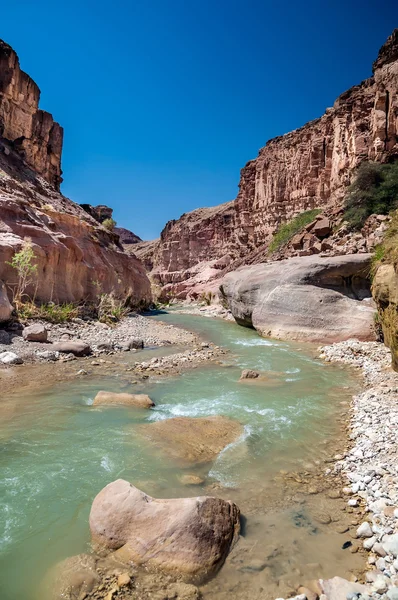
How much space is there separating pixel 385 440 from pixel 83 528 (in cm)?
345

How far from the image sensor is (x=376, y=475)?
11.5 ft

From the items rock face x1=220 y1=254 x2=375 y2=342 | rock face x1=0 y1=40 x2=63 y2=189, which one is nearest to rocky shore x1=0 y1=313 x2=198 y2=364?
rock face x1=220 y1=254 x2=375 y2=342

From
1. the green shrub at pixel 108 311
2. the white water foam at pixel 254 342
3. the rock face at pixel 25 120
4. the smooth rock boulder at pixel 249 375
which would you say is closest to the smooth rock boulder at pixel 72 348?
the smooth rock boulder at pixel 249 375

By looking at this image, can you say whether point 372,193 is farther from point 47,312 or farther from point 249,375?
point 47,312

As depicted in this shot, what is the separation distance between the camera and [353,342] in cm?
1077

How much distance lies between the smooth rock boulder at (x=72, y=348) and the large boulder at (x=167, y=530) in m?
6.82

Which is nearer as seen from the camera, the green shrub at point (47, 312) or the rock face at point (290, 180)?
the green shrub at point (47, 312)

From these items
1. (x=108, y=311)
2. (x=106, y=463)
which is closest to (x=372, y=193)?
(x=108, y=311)

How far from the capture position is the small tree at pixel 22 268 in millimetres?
11469

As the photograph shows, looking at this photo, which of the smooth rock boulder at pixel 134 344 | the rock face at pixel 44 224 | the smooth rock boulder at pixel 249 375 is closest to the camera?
the smooth rock boulder at pixel 249 375

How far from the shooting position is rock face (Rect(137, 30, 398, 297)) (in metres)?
29.0

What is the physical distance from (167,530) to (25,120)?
114 feet

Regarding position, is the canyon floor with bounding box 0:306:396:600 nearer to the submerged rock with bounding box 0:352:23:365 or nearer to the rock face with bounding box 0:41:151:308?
the submerged rock with bounding box 0:352:23:365

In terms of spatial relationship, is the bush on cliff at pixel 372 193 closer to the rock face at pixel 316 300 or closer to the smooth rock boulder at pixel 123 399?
the rock face at pixel 316 300
